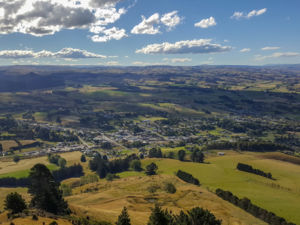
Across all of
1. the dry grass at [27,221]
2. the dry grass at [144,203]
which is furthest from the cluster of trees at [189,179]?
the dry grass at [27,221]

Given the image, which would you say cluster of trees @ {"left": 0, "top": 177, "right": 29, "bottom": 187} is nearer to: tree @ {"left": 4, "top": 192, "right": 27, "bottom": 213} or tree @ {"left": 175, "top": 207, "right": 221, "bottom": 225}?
tree @ {"left": 4, "top": 192, "right": 27, "bottom": 213}

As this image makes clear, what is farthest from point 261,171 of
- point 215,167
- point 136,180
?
point 136,180

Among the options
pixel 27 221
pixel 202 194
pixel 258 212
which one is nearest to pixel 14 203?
pixel 27 221

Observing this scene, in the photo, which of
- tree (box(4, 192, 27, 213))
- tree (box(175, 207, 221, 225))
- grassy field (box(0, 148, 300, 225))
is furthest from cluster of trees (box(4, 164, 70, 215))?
tree (box(175, 207, 221, 225))

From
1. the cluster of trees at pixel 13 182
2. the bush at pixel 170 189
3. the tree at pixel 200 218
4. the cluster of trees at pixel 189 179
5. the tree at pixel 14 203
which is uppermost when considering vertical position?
the tree at pixel 14 203

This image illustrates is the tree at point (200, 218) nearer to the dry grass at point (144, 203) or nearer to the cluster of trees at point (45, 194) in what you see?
the dry grass at point (144, 203)

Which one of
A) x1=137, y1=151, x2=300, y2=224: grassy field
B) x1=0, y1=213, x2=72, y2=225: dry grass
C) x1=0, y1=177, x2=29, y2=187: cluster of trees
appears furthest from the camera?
x1=0, y1=177, x2=29, y2=187: cluster of trees
